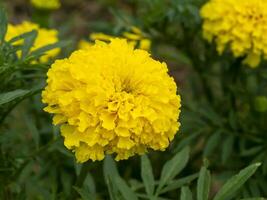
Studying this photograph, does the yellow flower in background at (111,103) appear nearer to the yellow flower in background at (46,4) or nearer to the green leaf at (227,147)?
the green leaf at (227,147)

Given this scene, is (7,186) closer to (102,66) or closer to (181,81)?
(102,66)

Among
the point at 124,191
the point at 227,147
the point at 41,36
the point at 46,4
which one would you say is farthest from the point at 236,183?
the point at 46,4

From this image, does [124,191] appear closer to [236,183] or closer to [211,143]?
[236,183]

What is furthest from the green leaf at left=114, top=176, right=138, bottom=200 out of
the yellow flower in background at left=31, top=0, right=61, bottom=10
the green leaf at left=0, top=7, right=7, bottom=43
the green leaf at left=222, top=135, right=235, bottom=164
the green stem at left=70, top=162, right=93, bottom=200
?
the yellow flower in background at left=31, top=0, right=61, bottom=10

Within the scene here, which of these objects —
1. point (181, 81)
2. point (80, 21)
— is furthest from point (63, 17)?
point (181, 81)

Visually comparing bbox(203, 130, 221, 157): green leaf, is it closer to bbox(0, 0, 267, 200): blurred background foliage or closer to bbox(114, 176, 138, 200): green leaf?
bbox(0, 0, 267, 200): blurred background foliage

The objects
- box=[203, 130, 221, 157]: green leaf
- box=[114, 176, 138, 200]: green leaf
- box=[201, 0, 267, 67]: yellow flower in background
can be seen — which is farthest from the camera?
box=[203, 130, 221, 157]: green leaf
